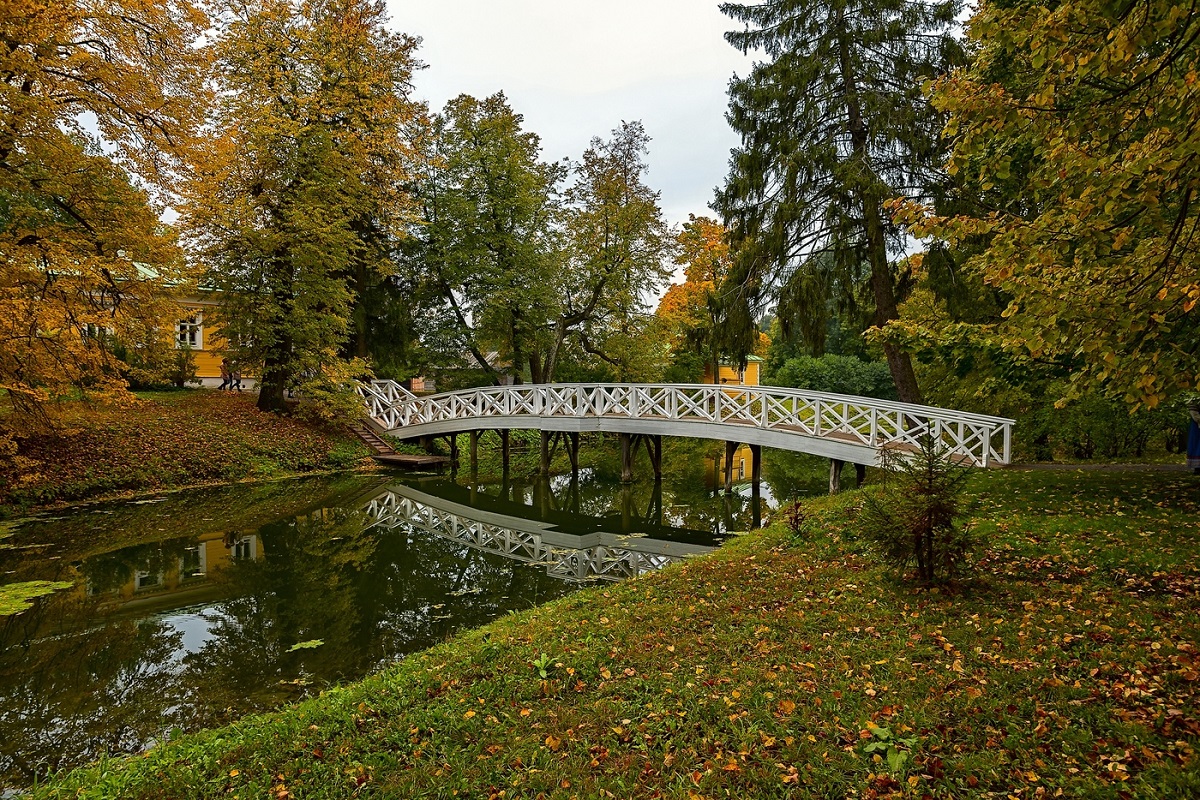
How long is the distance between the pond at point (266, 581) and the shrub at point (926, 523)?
3981 millimetres

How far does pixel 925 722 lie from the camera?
3490 millimetres

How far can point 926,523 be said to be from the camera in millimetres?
5523

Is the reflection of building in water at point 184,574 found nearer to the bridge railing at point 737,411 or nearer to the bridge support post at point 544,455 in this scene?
the bridge railing at point 737,411

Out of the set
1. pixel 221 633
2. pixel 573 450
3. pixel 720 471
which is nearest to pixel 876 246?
pixel 573 450

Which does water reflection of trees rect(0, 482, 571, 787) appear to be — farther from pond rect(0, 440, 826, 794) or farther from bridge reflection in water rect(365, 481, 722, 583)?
bridge reflection in water rect(365, 481, 722, 583)

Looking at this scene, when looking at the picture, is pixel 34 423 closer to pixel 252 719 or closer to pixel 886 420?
pixel 252 719

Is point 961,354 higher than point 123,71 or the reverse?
the reverse

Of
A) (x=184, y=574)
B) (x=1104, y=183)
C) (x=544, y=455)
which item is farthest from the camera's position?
(x=544, y=455)

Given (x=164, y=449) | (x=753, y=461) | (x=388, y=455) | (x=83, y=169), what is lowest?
(x=388, y=455)

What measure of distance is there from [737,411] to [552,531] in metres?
5.34

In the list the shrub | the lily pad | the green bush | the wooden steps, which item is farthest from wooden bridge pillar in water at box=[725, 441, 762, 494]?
the green bush

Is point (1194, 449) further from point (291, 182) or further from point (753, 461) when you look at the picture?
point (291, 182)

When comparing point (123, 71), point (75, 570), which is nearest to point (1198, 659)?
point (75, 570)

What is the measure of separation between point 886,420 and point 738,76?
8645 millimetres
